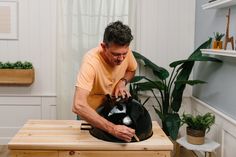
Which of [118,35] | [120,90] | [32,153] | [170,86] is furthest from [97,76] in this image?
[170,86]

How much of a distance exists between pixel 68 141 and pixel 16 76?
90.0 inches

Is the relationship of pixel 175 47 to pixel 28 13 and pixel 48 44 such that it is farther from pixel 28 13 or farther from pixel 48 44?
pixel 28 13

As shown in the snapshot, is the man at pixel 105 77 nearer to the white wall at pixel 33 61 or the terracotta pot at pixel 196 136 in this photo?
the terracotta pot at pixel 196 136

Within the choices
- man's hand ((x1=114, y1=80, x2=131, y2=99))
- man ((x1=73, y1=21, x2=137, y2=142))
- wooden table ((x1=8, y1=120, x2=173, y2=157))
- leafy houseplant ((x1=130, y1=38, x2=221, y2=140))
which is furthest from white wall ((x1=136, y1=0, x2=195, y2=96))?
wooden table ((x1=8, y1=120, x2=173, y2=157))

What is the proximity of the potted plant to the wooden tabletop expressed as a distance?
1.95 m

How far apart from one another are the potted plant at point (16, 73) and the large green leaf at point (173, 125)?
5.49 ft

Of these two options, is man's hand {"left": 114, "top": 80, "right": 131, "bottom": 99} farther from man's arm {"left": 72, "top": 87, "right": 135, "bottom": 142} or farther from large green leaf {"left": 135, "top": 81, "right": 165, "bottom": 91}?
large green leaf {"left": 135, "top": 81, "right": 165, "bottom": 91}

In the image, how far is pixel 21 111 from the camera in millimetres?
3777

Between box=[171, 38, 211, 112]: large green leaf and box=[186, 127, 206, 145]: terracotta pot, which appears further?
box=[171, 38, 211, 112]: large green leaf

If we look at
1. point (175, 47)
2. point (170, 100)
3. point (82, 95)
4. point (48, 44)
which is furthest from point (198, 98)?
point (82, 95)

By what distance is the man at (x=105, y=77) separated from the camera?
5.01ft

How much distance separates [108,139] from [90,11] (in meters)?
2.29

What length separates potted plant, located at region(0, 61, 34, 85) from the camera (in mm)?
3567

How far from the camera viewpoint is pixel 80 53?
11.8 feet
